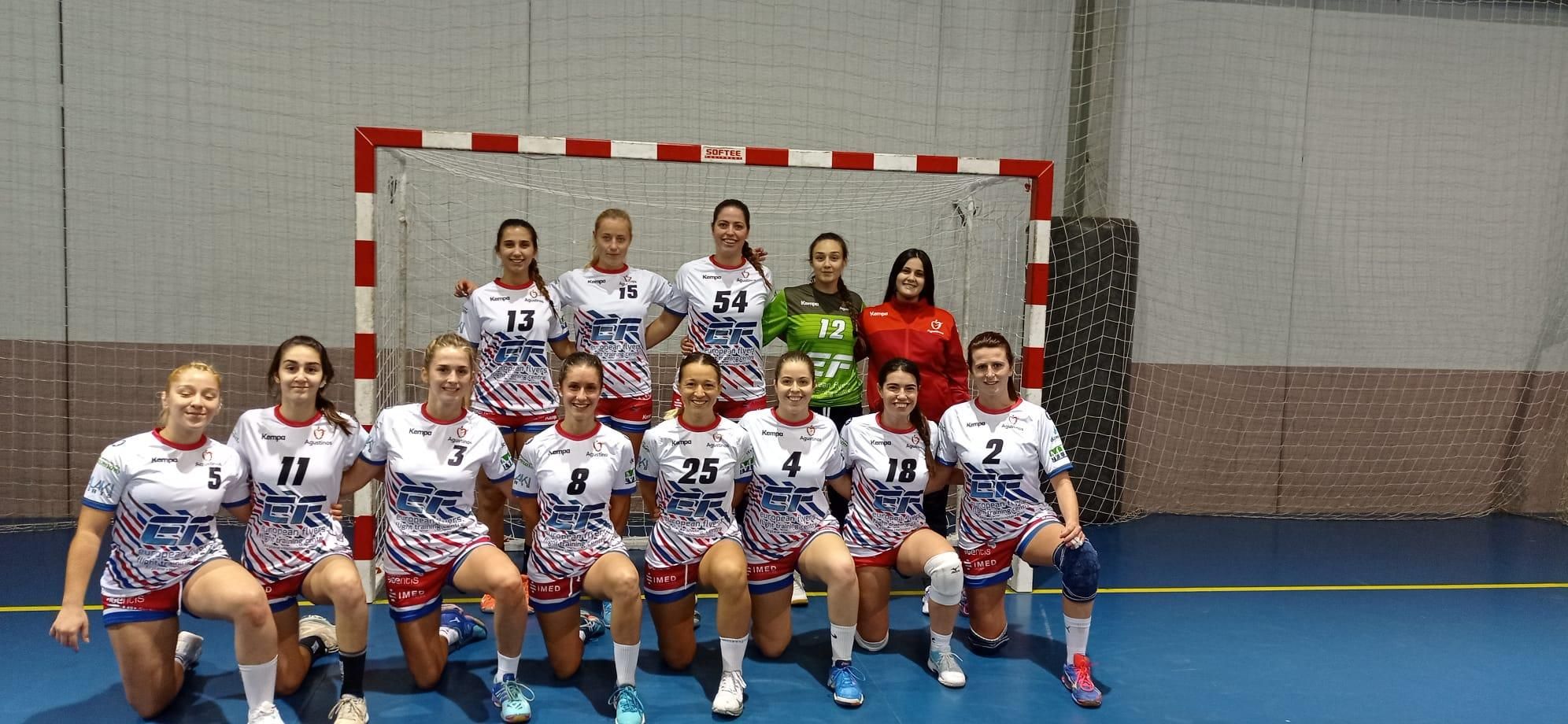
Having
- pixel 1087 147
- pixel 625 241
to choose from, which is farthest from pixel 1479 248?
pixel 625 241

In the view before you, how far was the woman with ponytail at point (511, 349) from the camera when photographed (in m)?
4.35

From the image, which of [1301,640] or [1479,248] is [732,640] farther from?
[1479,248]

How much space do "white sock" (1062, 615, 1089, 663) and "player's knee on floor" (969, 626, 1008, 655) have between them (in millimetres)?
398

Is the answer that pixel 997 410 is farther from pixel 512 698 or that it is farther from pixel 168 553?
pixel 168 553

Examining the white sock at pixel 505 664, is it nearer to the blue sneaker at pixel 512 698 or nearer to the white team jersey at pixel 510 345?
the blue sneaker at pixel 512 698

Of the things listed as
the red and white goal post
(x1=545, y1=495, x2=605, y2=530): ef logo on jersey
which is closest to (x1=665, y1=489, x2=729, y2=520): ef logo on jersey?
(x1=545, y1=495, x2=605, y2=530): ef logo on jersey

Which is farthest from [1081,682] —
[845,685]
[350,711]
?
[350,711]

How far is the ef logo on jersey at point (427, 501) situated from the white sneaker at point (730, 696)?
1.17m

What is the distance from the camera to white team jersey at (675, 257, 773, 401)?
14.7 ft

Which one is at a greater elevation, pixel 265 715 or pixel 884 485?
pixel 884 485

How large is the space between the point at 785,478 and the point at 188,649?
2375 millimetres

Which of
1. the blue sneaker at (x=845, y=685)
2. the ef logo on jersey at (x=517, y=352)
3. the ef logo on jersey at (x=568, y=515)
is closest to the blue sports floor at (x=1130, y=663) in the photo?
the blue sneaker at (x=845, y=685)

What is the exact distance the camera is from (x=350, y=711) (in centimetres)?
328

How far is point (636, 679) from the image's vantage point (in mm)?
3773
